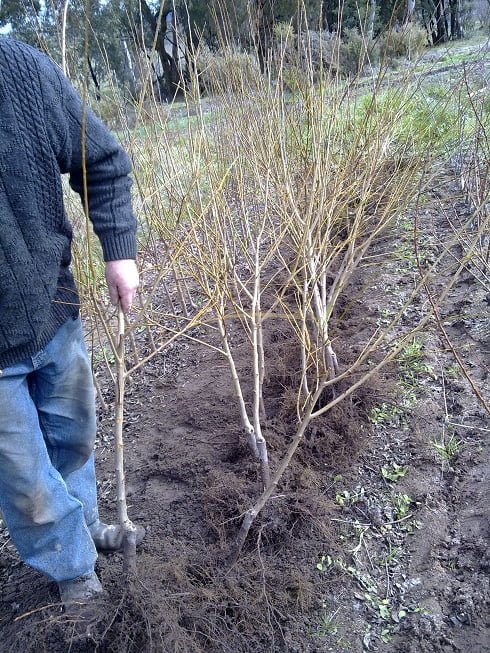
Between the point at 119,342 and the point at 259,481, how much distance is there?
1.05 meters

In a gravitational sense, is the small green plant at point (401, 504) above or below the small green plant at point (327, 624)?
below

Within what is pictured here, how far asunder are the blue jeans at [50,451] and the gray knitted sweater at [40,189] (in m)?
0.09

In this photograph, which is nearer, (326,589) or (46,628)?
(46,628)

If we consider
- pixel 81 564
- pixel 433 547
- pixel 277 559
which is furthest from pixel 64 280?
pixel 433 547

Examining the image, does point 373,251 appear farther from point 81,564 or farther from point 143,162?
point 81,564

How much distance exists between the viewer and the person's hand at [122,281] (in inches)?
63.1

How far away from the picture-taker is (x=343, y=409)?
2562 millimetres

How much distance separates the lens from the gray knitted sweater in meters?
1.39

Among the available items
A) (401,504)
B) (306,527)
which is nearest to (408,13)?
(401,504)

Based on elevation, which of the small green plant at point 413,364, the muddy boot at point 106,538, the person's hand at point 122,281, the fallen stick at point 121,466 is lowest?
the small green plant at point 413,364

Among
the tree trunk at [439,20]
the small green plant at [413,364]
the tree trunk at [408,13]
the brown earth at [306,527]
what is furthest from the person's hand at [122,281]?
the tree trunk at [439,20]

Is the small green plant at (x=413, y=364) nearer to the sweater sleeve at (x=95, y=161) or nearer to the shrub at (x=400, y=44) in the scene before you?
the shrub at (x=400, y=44)

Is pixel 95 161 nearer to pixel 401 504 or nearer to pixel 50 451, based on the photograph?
pixel 50 451

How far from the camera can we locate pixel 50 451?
182cm
